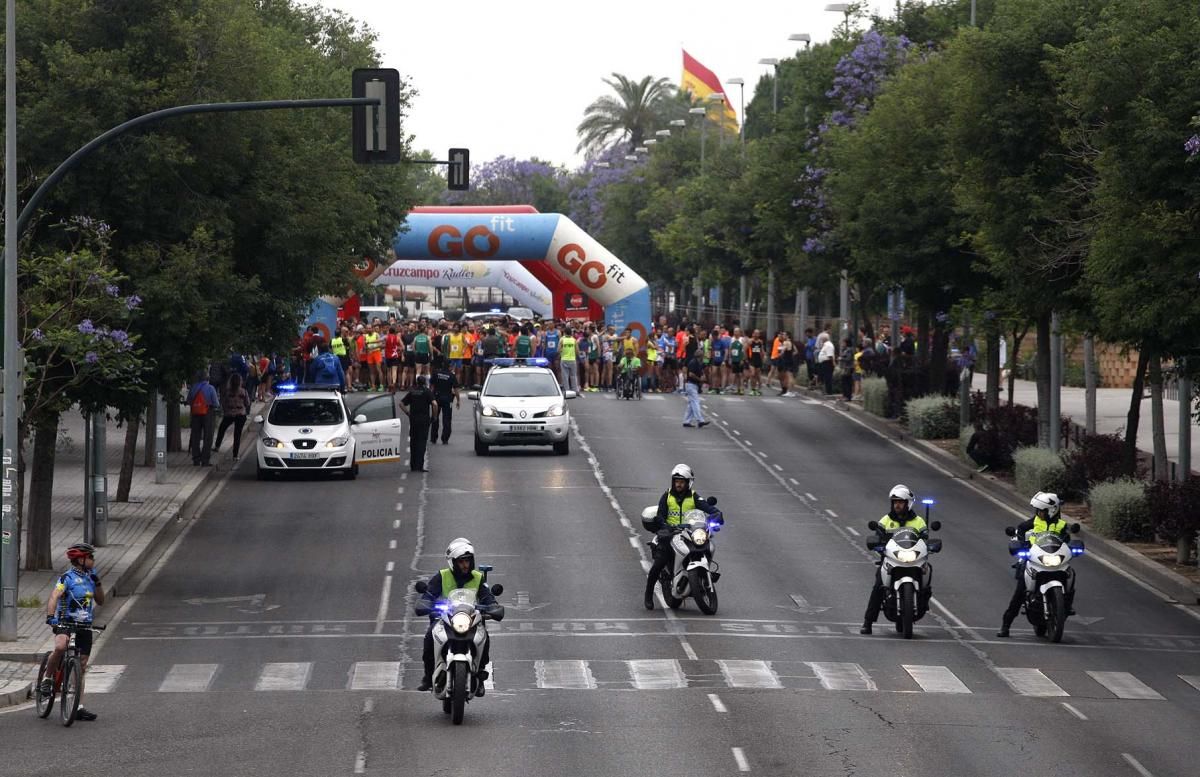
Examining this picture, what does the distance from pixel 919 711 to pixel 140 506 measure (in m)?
18.7

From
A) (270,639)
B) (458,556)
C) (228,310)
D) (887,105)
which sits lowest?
(270,639)

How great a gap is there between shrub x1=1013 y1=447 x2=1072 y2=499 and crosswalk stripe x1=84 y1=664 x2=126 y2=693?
→ 1929 centimetres

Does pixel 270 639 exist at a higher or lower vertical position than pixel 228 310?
lower

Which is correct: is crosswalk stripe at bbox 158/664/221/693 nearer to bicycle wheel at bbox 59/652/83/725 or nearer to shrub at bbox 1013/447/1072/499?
bicycle wheel at bbox 59/652/83/725

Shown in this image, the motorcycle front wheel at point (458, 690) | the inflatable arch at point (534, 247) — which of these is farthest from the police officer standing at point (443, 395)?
the motorcycle front wheel at point (458, 690)

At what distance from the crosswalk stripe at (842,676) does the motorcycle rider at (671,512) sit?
3509mm

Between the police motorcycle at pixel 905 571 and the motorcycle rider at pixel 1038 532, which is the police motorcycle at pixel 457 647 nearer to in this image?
the police motorcycle at pixel 905 571

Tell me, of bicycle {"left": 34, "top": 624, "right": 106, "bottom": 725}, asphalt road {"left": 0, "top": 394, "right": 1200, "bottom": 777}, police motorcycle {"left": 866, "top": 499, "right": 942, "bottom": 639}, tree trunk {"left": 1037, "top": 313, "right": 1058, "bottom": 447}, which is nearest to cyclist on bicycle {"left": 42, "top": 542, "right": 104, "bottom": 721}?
bicycle {"left": 34, "top": 624, "right": 106, "bottom": 725}

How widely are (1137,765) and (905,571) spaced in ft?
22.0

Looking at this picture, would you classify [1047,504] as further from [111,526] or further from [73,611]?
[111,526]

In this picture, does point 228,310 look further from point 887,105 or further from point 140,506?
point 887,105

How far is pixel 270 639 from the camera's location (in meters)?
21.7

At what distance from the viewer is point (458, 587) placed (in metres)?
17.4

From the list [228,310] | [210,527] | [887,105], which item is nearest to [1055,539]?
[228,310]
